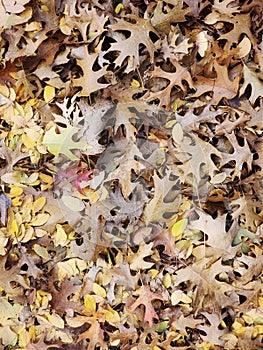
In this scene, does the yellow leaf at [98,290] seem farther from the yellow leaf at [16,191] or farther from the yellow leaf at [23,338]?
the yellow leaf at [16,191]

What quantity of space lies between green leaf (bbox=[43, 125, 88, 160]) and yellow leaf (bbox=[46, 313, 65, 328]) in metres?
0.45

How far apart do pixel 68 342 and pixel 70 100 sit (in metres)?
0.69

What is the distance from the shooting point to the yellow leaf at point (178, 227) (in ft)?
4.50

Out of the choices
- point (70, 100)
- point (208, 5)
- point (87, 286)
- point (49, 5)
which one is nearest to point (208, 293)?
point (87, 286)

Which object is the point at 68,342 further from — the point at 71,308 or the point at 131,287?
the point at 131,287

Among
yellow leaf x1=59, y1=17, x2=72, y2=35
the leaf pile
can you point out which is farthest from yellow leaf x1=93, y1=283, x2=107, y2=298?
yellow leaf x1=59, y1=17, x2=72, y2=35

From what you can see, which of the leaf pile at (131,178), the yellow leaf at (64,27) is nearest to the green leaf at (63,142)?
the leaf pile at (131,178)

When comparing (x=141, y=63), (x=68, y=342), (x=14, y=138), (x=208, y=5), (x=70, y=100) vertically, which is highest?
(x=208, y=5)

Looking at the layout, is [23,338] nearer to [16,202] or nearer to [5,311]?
[5,311]

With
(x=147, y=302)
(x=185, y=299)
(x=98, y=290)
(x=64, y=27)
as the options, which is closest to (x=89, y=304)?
(x=98, y=290)

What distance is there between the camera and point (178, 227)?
4.50ft

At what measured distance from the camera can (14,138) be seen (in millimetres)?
1392

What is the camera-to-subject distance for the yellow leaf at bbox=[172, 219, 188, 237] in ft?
4.50

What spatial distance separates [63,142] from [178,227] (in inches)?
15.7
